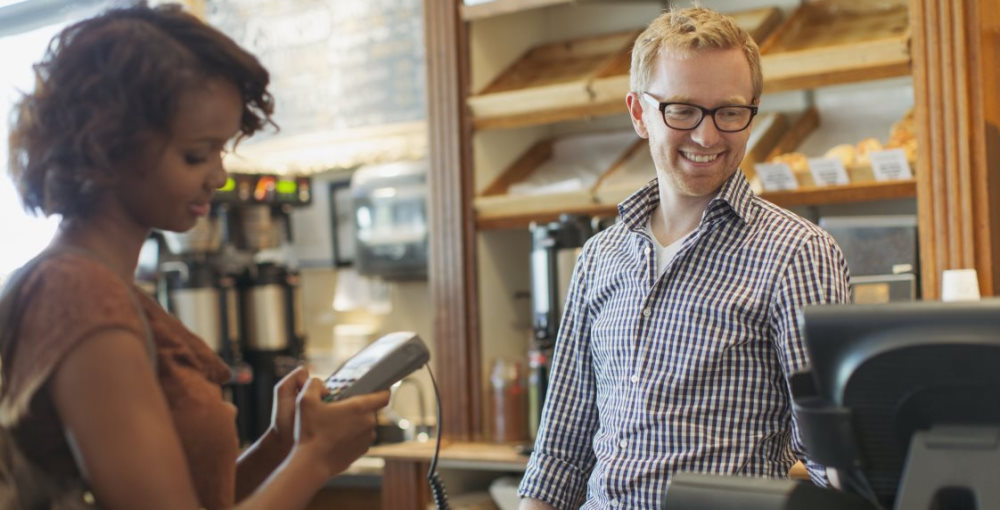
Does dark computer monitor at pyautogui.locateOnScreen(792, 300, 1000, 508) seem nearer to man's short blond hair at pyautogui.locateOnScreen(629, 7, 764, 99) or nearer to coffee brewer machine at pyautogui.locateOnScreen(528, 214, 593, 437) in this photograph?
man's short blond hair at pyautogui.locateOnScreen(629, 7, 764, 99)

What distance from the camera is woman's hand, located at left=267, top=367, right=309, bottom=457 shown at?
1.37 m

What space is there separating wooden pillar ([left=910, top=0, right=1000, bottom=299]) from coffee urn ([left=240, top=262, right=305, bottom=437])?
2.28 m

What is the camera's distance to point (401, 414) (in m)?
4.32

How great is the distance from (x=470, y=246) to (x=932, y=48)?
1406 millimetres

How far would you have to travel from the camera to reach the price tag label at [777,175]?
2.85 meters

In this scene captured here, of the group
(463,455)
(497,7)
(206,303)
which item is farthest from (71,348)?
(206,303)

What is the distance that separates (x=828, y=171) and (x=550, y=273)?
2.58ft

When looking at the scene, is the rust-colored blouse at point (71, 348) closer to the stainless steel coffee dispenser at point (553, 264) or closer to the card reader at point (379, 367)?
the card reader at point (379, 367)

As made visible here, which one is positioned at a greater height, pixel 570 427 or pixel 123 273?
pixel 123 273

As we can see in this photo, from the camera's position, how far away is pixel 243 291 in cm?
405

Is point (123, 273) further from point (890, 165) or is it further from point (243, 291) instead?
point (243, 291)

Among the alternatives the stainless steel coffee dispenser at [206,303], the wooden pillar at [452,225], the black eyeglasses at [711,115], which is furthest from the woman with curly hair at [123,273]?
the stainless steel coffee dispenser at [206,303]

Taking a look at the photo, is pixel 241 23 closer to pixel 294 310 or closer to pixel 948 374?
pixel 294 310

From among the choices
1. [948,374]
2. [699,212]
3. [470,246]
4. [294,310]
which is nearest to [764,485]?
[948,374]
